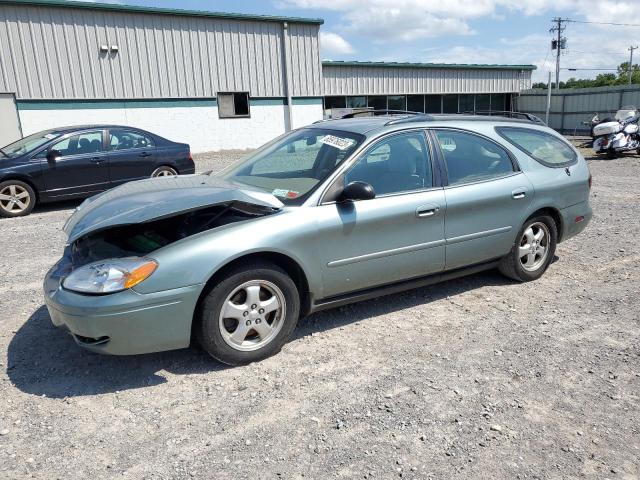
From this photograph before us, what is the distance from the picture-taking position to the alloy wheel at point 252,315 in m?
3.35

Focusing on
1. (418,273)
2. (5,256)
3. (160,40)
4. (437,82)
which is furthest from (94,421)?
(437,82)

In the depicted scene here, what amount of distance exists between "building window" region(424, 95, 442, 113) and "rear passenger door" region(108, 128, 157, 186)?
22253mm

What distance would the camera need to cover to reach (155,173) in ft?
32.8

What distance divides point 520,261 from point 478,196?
949 mm

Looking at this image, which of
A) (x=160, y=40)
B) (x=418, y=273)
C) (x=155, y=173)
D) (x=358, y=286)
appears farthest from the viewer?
(x=160, y=40)

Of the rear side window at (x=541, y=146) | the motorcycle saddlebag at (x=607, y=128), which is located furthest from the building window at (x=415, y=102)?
the rear side window at (x=541, y=146)

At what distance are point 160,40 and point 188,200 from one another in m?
17.3

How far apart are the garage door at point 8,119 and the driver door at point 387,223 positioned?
15932mm

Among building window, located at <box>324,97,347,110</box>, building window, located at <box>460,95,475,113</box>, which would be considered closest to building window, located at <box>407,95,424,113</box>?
building window, located at <box>460,95,475,113</box>

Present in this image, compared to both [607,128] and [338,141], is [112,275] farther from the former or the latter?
[607,128]

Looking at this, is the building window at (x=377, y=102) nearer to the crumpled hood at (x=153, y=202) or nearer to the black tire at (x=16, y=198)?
the black tire at (x=16, y=198)

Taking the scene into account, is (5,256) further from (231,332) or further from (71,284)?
(231,332)

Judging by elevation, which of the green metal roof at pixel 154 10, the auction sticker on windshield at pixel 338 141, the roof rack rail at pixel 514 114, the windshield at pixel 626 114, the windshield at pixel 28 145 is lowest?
the windshield at pixel 626 114

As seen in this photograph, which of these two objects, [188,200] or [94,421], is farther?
[188,200]
